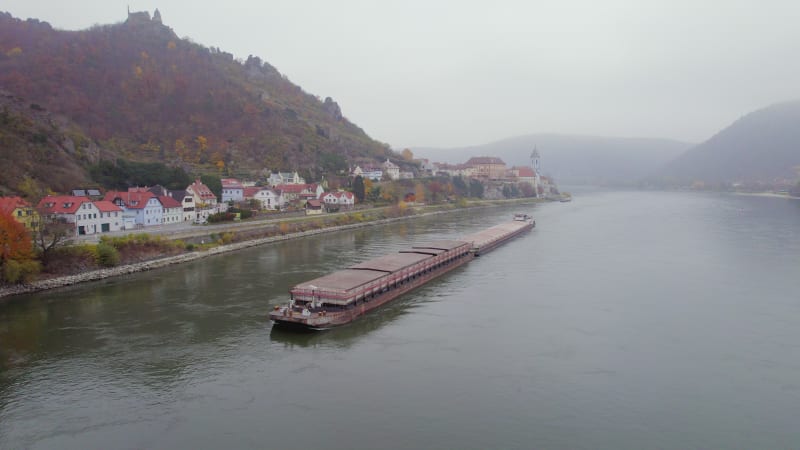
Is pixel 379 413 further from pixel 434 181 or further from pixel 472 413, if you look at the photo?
pixel 434 181

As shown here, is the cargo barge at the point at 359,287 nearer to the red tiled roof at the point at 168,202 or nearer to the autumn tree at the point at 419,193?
the red tiled roof at the point at 168,202

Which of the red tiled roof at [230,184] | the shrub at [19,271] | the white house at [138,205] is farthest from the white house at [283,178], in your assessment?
the shrub at [19,271]

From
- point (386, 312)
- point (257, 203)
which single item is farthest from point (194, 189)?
point (386, 312)

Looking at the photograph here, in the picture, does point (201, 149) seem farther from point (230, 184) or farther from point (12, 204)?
point (12, 204)

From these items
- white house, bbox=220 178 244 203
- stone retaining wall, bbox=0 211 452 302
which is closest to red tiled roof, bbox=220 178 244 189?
white house, bbox=220 178 244 203

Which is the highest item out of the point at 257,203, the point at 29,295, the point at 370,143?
the point at 370,143

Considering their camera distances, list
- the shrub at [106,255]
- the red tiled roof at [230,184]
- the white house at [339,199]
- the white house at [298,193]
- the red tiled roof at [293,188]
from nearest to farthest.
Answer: the shrub at [106,255] < the red tiled roof at [230,184] < the white house at [298,193] < the red tiled roof at [293,188] < the white house at [339,199]
